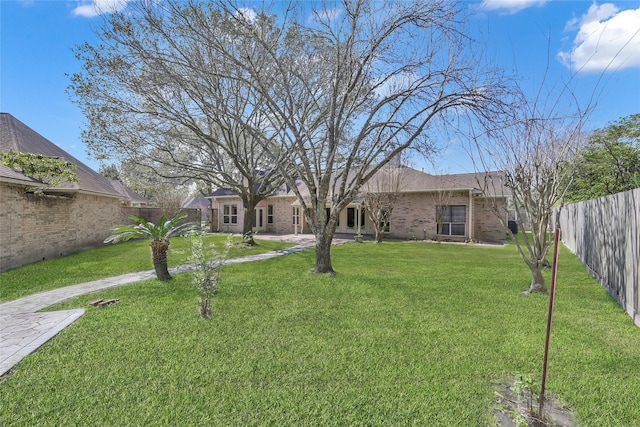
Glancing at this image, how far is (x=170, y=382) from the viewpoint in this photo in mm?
3205

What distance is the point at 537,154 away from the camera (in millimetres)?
7035

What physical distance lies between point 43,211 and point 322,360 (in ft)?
40.4

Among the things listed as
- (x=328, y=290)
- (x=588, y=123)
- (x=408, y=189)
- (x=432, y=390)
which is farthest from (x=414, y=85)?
(x=408, y=189)

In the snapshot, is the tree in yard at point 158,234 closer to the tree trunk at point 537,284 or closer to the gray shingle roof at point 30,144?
the gray shingle roof at point 30,144

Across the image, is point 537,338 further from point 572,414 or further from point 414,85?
point 414,85

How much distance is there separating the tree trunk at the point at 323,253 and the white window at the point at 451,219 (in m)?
11.7

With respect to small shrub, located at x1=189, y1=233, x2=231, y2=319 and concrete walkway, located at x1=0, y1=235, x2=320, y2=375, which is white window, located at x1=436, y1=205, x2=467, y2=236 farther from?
concrete walkway, located at x1=0, y1=235, x2=320, y2=375

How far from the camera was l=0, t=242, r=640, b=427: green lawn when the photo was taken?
2.76 meters

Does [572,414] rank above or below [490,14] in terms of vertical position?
below

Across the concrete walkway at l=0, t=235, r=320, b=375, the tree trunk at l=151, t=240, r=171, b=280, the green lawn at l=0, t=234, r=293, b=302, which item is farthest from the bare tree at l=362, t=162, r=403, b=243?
the concrete walkway at l=0, t=235, r=320, b=375

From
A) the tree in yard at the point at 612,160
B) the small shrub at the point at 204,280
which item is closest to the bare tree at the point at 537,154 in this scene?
the small shrub at the point at 204,280

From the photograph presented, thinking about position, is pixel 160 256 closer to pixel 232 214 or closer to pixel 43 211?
pixel 43 211

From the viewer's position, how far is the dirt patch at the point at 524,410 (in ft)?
8.62

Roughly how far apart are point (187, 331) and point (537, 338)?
16.3ft
